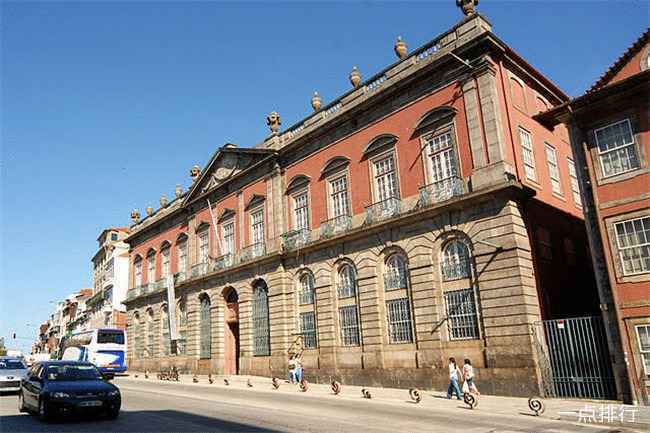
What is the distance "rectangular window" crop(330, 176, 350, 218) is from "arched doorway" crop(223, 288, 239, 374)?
999 centimetres

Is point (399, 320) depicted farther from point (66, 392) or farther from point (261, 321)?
point (66, 392)

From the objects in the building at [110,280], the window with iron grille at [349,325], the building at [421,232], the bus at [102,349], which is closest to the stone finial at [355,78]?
the building at [421,232]

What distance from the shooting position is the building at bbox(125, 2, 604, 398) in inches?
737

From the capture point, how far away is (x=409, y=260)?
21562 millimetres

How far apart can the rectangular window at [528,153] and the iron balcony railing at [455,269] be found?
4358 millimetres

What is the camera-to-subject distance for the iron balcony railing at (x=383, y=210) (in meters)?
22.4

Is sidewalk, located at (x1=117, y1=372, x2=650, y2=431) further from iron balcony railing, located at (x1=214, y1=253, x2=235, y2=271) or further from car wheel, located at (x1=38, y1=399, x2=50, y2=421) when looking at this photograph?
iron balcony railing, located at (x1=214, y1=253, x2=235, y2=271)

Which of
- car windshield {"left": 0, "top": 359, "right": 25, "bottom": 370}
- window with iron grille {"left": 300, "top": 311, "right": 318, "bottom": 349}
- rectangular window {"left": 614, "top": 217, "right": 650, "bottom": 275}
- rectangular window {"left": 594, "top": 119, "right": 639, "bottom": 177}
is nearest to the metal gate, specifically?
rectangular window {"left": 614, "top": 217, "right": 650, "bottom": 275}

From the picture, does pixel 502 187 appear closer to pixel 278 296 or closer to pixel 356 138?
pixel 356 138

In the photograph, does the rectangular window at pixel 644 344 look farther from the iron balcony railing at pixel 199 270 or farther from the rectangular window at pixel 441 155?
the iron balcony railing at pixel 199 270

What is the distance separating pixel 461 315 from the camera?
19.7 metres

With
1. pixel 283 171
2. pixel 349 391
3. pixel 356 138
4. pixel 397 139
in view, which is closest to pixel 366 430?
pixel 349 391

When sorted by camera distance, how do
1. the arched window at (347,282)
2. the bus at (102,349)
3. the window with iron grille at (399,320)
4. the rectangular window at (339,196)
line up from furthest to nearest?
the bus at (102,349) < the rectangular window at (339,196) < the arched window at (347,282) < the window with iron grille at (399,320)

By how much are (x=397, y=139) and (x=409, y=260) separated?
17.8ft
